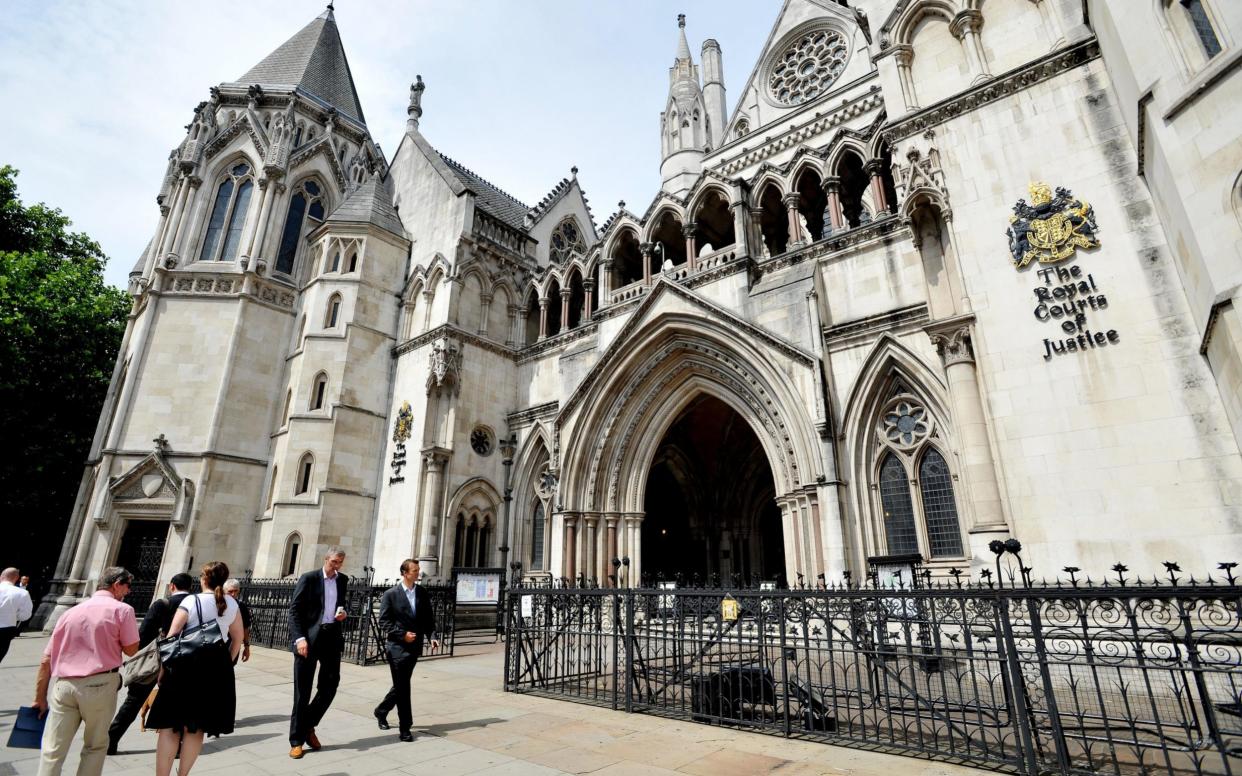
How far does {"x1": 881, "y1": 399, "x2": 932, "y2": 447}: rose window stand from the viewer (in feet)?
40.9

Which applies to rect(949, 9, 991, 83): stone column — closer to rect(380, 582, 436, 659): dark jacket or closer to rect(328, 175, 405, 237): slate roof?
rect(380, 582, 436, 659): dark jacket

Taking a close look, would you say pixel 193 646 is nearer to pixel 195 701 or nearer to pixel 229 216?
pixel 195 701

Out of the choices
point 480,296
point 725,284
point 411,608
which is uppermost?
point 480,296

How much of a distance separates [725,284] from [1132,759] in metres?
12.8

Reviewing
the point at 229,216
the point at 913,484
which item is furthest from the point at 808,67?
the point at 229,216

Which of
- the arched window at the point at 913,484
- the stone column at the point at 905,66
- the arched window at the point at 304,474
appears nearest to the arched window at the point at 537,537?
the arched window at the point at 304,474

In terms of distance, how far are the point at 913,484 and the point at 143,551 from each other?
2185 centimetres

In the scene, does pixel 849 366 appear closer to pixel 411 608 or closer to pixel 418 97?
pixel 411 608

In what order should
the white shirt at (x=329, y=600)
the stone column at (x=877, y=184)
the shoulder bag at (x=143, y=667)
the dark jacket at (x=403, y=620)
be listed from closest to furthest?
the shoulder bag at (x=143, y=667)
the white shirt at (x=329, y=600)
the dark jacket at (x=403, y=620)
the stone column at (x=877, y=184)

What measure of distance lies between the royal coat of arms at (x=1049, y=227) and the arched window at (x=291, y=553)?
64.2 ft

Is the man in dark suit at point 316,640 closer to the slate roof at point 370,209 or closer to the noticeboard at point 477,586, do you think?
the noticeboard at point 477,586

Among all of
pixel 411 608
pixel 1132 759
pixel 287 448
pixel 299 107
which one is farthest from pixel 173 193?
pixel 1132 759

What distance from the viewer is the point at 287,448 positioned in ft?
63.0

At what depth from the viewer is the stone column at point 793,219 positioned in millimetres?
15812
